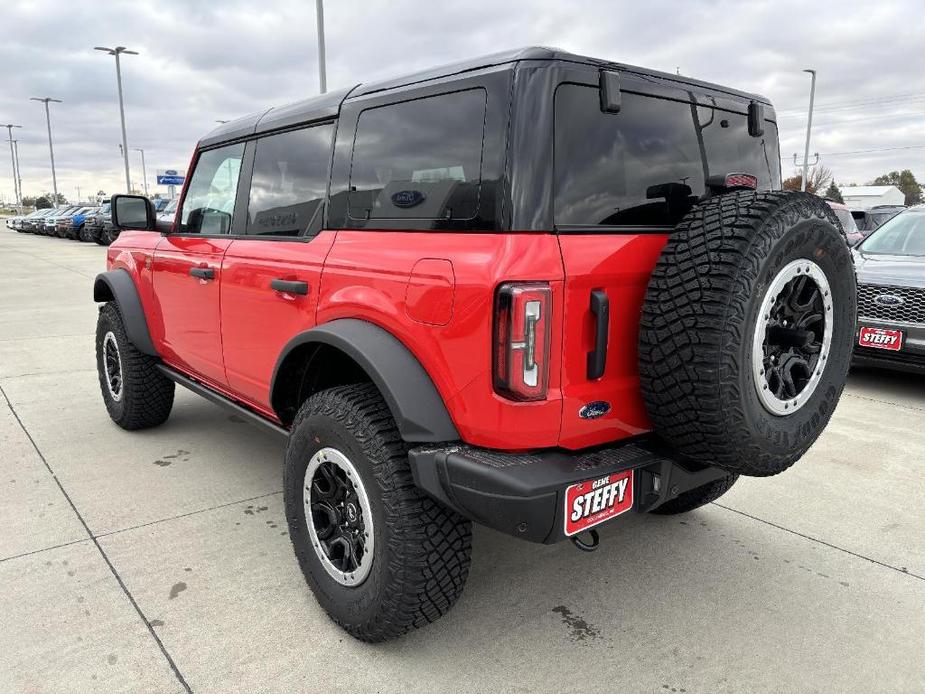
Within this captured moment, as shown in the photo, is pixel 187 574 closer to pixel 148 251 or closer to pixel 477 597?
pixel 477 597

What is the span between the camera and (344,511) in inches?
94.8

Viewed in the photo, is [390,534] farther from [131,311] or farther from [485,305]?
[131,311]

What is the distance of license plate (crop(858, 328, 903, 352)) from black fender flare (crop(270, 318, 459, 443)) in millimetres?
4893

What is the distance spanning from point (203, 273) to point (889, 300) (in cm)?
523

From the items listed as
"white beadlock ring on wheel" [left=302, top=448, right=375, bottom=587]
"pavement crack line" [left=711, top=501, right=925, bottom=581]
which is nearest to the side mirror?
"white beadlock ring on wheel" [left=302, top=448, right=375, bottom=587]

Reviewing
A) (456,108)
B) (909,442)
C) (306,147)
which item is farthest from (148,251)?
(909,442)

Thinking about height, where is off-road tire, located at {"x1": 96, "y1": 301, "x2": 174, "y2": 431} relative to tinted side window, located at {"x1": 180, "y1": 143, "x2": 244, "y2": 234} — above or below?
below

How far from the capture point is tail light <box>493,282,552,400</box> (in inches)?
74.3

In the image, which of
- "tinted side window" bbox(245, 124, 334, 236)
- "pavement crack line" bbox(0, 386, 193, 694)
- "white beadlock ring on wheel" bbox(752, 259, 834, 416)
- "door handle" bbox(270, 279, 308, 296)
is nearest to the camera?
"white beadlock ring on wheel" bbox(752, 259, 834, 416)

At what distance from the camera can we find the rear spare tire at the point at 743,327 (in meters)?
1.92

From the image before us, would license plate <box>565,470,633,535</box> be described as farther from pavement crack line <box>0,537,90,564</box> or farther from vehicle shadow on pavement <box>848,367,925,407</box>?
vehicle shadow on pavement <box>848,367,925,407</box>

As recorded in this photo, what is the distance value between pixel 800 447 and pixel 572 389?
0.82 m

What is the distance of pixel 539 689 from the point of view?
2.17 meters

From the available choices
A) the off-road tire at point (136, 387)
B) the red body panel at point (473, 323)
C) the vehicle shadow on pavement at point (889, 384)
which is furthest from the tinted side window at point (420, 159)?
the vehicle shadow on pavement at point (889, 384)
